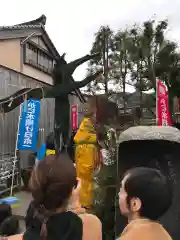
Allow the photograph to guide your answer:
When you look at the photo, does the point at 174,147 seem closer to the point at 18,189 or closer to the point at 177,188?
the point at 177,188

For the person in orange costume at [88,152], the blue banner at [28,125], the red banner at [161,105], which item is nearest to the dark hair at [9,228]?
the person in orange costume at [88,152]

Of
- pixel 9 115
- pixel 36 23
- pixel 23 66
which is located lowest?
pixel 9 115

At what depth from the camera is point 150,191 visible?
63.9 inches

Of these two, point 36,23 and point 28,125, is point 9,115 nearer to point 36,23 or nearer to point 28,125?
point 28,125

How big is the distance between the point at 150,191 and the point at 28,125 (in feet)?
21.8

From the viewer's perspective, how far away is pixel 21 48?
45.8ft

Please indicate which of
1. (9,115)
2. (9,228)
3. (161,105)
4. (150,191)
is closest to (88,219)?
(150,191)

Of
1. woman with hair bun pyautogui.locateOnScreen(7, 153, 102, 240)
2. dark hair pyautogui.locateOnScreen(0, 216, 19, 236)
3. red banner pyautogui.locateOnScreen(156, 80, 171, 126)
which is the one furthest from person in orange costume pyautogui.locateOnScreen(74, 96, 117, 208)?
woman with hair bun pyautogui.locateOnScreen(7, 153, 102, 240)

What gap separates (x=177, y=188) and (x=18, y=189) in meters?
6.01

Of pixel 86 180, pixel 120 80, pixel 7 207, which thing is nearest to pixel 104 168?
pixel 86 180

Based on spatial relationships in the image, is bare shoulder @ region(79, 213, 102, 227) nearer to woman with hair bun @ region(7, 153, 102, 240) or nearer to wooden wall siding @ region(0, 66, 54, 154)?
woman with hair bun @ region(7, 153, 102, 240)

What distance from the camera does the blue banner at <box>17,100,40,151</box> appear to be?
7969 mm

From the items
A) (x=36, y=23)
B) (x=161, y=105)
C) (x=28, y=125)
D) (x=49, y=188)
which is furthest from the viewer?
(x=36, y=23)

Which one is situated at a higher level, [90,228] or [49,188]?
[49,188]
